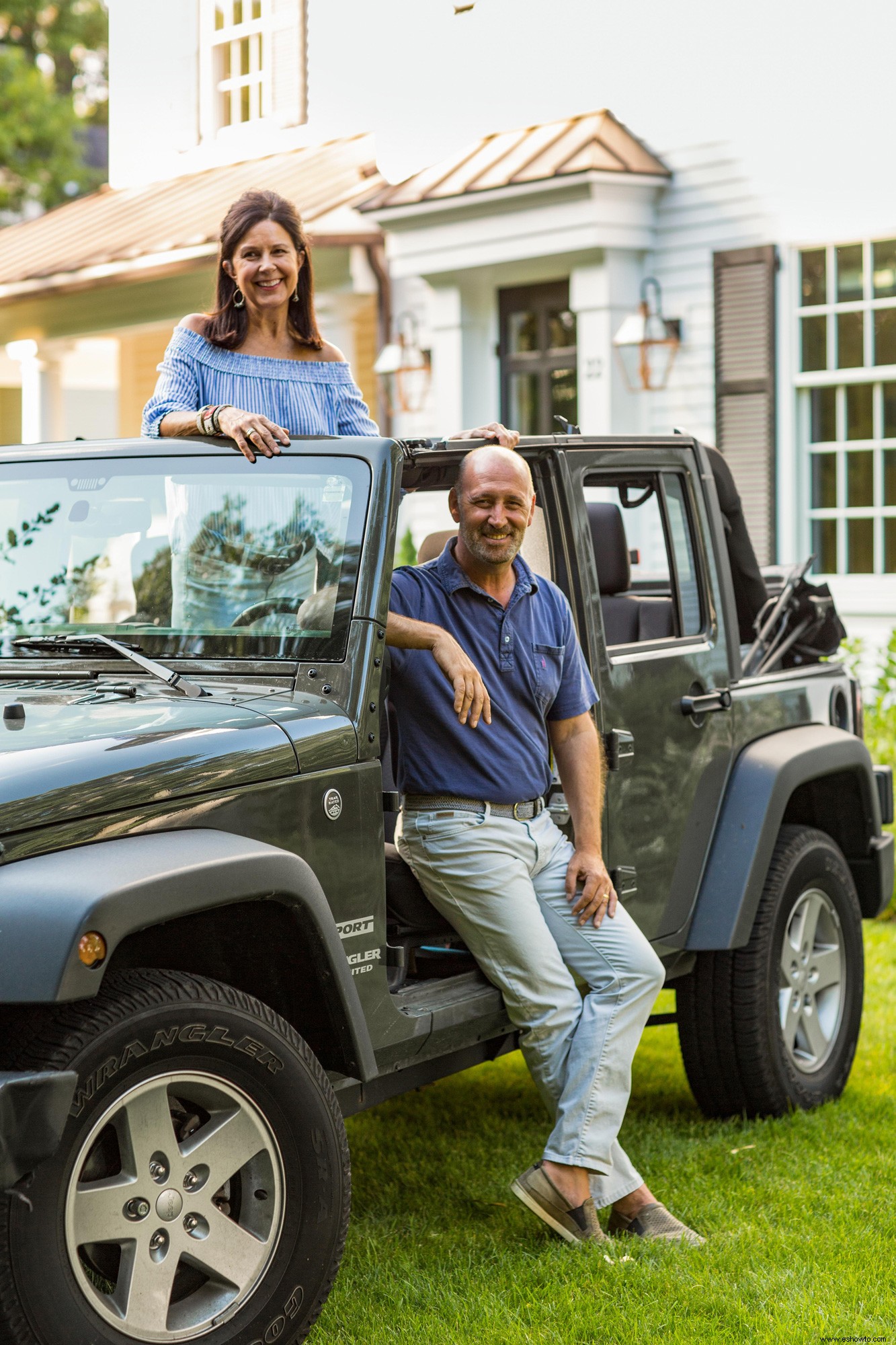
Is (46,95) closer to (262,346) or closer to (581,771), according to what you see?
(262,346)

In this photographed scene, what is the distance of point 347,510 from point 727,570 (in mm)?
1773

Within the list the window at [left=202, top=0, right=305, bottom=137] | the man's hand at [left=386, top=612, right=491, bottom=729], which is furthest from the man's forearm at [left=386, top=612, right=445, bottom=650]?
the window at [left=202, top=0, right=305, bottom=137]

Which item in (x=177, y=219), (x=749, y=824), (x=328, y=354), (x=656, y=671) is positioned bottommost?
(x=749, y=824)

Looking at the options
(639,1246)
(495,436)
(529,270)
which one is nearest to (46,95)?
(529,270)

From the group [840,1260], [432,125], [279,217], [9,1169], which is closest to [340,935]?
[9,1169]

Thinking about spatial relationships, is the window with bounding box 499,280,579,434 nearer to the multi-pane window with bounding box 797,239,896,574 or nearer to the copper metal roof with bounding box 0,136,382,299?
the copper metal roof with bounding box 0,136,382,299

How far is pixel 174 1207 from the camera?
9.92ft

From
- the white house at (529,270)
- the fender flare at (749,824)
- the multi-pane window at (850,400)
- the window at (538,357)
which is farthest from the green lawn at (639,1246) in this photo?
the window at (538,357)

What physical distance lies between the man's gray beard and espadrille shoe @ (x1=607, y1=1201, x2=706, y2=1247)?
1.64 m

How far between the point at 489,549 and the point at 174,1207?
5.47 feet

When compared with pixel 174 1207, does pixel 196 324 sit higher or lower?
higher

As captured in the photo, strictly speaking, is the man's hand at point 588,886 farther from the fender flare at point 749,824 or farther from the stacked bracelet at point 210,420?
the stacked bracelet at point 210,420

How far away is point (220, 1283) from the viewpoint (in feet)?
10.2

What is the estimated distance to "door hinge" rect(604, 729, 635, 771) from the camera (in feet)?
14.4
